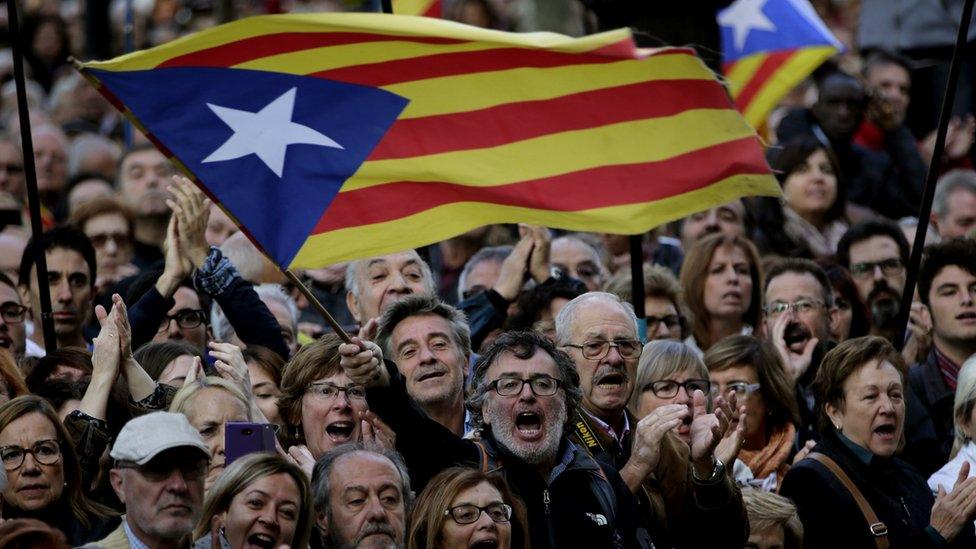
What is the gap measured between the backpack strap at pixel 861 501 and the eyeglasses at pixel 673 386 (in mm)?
571

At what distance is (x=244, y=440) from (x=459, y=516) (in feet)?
2.80

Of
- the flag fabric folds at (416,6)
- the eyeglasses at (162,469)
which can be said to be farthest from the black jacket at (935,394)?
the eyeglasses at (162,469)

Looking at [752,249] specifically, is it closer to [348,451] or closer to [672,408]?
[672,408]

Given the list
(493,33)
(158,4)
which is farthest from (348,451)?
(158,4)

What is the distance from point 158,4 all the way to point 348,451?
562 inches

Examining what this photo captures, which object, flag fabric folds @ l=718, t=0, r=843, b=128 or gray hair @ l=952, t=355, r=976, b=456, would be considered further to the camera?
flag fabric folds @ l=718, t=0, r=843, b=128

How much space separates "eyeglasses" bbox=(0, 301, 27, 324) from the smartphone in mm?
2390

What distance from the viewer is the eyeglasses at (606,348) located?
9398mm

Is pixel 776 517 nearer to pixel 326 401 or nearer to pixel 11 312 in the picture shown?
pixel 326 401

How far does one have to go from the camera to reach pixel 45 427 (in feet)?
27.5

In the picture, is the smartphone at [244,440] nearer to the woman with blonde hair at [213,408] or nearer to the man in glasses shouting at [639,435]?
the woman with blonde hair at [213,408]

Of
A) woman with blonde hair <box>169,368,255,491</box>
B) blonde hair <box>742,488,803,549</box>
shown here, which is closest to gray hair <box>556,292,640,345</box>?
blonde hair <box>742,488,803,549</box>

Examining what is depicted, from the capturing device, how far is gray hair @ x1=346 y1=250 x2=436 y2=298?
10.6 metres

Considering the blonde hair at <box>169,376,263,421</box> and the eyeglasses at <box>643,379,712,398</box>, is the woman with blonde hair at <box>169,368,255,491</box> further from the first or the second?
the eyeglasses at <box>643,379,712,398</box>
